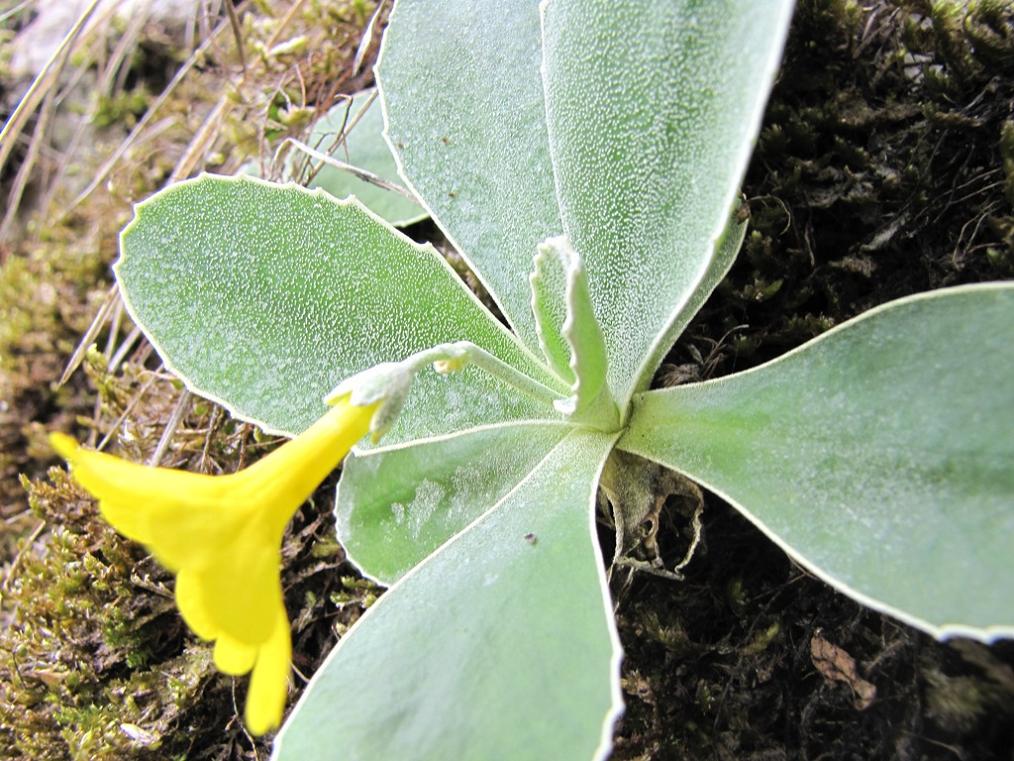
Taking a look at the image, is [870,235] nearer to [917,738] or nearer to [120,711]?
[917,738]

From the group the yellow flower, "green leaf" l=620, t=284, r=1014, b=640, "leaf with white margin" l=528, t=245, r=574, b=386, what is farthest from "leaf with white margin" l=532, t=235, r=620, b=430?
the yellow flower

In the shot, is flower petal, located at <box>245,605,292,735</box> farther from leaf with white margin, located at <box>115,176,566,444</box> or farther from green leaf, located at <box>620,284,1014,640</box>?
green leaf, located at <box>620,284,1014,640</box>

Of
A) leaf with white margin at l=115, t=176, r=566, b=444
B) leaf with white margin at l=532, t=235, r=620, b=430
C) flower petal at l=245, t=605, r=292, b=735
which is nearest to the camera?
flower petal at l=245, t=605, r=292, b=735

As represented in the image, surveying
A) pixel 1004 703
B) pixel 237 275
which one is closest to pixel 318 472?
pixel 237 275

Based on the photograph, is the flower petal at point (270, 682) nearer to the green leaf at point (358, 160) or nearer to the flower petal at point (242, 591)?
the flower petal at point (242, 591)

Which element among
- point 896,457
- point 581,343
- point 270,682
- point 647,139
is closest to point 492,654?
point 270,682

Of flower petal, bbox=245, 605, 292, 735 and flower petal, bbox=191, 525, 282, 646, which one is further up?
flower petal, bbox=191, 525, 282, 646

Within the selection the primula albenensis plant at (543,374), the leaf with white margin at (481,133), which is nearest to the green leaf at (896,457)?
the primula albenensis plant at (543,374)
